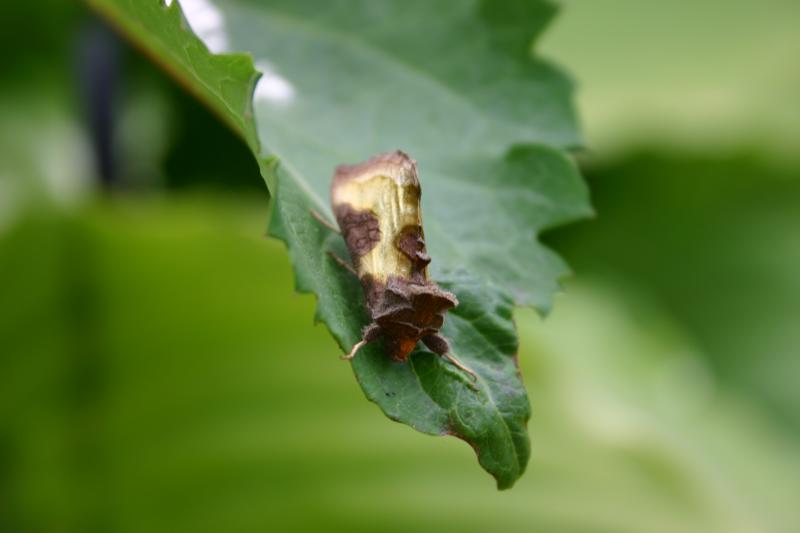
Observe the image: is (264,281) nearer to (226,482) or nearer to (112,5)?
(226,482)

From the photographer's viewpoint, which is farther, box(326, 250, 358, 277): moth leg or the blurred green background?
the blurred green background

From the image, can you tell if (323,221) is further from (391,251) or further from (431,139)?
(431,139)

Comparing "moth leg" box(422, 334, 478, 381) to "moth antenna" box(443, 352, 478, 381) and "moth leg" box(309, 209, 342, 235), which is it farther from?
"moth leg" box(309, 209, 342, 235)

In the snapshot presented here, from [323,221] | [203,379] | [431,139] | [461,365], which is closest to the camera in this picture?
[461,365]

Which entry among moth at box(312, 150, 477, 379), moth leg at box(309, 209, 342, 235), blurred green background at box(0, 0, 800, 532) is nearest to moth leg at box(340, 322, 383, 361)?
moth at box(312, 150, 477, 379)

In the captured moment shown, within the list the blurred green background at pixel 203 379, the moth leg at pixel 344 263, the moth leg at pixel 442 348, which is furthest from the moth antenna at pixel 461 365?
the blurred green background at pixel 203 379

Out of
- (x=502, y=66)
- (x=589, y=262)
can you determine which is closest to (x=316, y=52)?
(x=502, y=66)

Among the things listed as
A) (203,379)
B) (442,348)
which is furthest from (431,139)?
(203,379)

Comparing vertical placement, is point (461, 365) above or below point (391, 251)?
below
